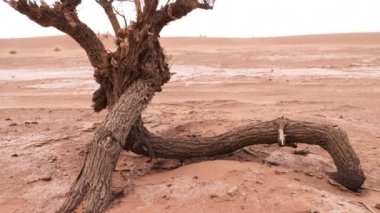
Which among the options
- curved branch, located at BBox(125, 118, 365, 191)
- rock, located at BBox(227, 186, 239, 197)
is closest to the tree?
curved branch, located at BBox(125, 118, 365, 191)

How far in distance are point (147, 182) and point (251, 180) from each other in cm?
85

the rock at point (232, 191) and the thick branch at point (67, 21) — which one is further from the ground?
the thick branch at point (67, 21)

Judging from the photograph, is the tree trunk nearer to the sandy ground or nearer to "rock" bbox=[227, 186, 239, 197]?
the sandy ground

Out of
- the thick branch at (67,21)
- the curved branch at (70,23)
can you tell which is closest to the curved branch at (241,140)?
the curved branch at (70,23)

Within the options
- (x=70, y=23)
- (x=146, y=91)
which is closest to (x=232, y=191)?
(x=146, y=91)

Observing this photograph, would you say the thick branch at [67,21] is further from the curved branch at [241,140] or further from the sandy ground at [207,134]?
the sandy ground at [207,134]

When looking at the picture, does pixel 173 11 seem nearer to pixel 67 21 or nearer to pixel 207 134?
pixel 67 21

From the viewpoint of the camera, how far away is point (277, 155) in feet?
15.5

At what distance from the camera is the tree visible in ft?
13.7

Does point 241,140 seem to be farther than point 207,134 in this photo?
No

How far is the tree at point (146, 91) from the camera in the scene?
4184mm

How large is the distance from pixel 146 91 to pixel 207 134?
108cm

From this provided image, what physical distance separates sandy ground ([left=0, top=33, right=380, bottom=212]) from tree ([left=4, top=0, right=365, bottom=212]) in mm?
162

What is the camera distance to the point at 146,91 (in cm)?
455
